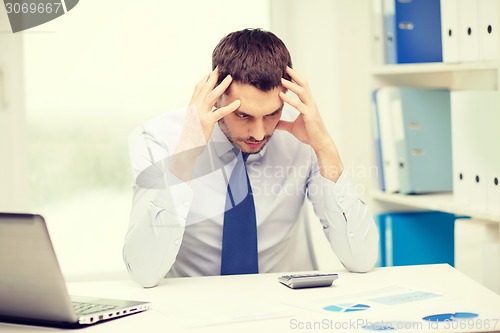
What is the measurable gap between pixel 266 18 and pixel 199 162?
3.82ft

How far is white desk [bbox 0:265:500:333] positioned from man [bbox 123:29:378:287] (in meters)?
0.10

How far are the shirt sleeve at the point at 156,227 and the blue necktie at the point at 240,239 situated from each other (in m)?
0.12

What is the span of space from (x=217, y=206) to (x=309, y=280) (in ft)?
1.33

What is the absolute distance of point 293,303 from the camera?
138cm

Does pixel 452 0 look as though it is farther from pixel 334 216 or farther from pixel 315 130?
pixel 334 216

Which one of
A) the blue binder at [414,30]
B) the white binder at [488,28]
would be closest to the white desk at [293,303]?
the white binder at [488,28]

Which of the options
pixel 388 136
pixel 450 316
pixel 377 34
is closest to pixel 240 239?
pixel 450 316

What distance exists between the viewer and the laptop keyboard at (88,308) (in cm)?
130

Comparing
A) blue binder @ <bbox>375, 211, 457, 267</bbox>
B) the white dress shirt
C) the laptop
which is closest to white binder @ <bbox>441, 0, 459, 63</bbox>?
the white dress shirt

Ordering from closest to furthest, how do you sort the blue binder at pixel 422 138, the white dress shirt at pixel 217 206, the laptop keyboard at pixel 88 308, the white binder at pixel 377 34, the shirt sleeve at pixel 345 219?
the laptop keyboard at pixel 88 308 → the white dress shirt at pixel 217 206 → the shirt sleeve at pixel 345 219 → the blue binder at pixel 422 138 → the white binder at pixel 377 34

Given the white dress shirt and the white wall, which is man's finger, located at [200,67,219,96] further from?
the white wall

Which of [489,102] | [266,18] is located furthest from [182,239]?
[266,18]

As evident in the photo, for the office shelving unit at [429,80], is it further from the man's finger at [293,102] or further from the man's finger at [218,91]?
the man's finger at [218,91]

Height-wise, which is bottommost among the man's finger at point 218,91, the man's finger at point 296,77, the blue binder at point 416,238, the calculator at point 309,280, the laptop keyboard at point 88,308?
the blue binder at point 416,238
